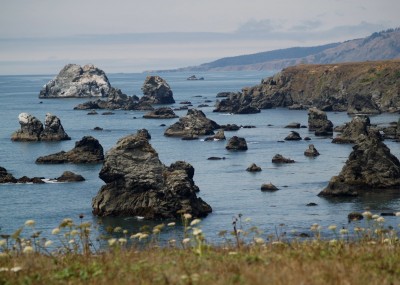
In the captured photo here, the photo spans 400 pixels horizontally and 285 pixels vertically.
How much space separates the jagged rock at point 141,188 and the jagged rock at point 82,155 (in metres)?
39.1

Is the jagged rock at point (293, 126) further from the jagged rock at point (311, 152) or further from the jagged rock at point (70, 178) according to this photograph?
the jagged rock at point (70, 178)

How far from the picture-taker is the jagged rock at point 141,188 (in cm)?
6875

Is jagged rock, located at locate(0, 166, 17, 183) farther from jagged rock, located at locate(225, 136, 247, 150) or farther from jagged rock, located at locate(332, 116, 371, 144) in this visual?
jagged rock, located at locate(332, 116, 371, 144)

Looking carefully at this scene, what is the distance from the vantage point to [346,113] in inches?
7648

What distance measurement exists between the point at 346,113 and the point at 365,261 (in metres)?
182

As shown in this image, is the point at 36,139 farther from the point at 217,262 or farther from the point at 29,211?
the point at 217,262

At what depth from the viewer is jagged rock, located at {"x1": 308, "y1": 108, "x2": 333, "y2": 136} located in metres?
143

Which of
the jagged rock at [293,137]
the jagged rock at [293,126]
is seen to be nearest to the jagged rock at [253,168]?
the jagged rock at [293,137]

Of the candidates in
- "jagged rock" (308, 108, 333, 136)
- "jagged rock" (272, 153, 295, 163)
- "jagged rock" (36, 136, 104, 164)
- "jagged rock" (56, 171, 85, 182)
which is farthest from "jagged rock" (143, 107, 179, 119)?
"jagged rock" (56, 171, 85, 182)

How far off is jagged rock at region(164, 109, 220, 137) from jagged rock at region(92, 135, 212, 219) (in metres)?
75.7

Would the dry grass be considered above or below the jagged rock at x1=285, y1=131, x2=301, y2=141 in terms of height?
above

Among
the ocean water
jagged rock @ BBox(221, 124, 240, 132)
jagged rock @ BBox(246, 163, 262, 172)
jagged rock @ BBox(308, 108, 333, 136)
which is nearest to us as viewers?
the ocean water

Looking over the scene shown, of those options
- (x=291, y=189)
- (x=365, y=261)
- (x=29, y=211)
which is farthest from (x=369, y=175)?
(x=365, y=261)

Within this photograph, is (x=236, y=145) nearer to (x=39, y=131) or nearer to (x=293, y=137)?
(x=293, y=137)
